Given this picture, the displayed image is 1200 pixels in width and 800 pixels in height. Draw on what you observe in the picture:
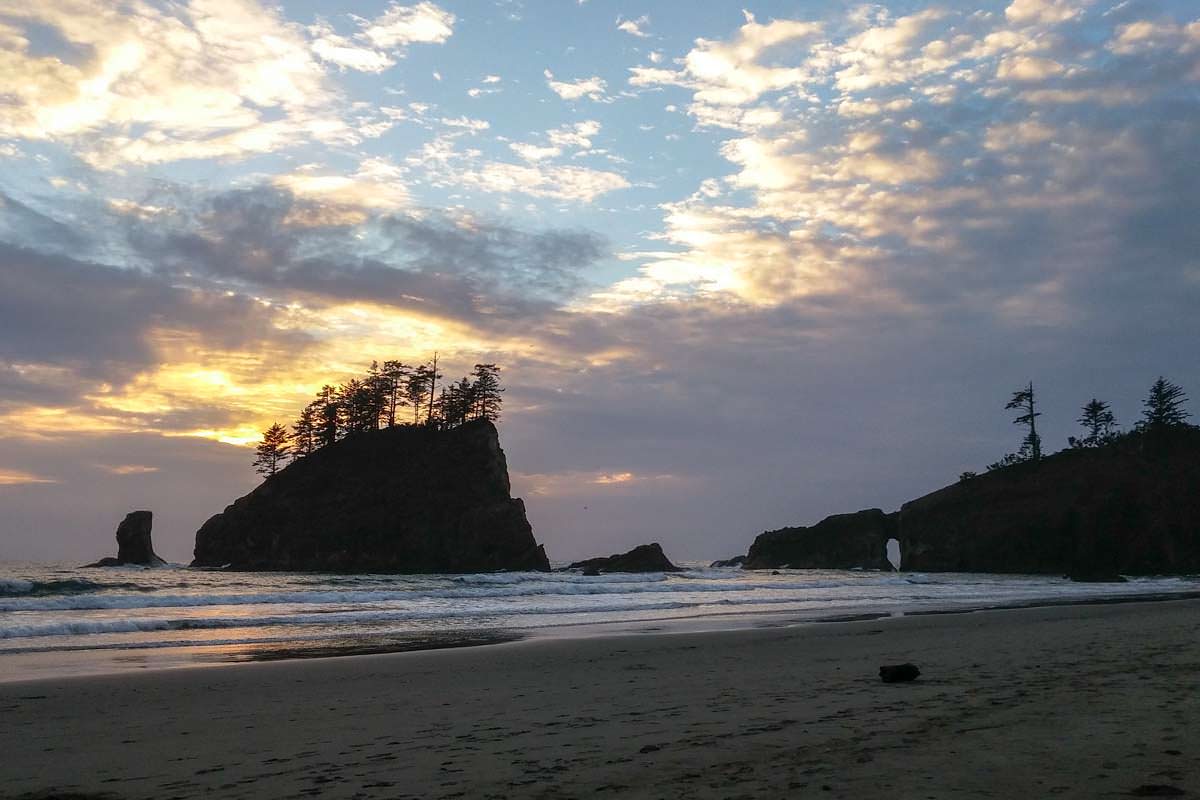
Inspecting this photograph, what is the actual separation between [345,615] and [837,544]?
75088 millimetres

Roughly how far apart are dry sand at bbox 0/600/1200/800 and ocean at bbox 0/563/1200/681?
4417 mm

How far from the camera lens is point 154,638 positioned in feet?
66.4

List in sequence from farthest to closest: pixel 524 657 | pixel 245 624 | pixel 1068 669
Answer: pixel 245 624
pixel 524 657
pixel 1068 669

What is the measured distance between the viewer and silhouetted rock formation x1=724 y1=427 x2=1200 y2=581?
65438mm

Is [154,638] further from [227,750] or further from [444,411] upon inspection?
[444,411]

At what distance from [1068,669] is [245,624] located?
2156 cm

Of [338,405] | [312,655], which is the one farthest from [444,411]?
[312,655]

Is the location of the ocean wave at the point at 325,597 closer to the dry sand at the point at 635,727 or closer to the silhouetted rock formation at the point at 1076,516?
the dry sand at the point at 635,727

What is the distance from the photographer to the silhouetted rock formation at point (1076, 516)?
6544 cm

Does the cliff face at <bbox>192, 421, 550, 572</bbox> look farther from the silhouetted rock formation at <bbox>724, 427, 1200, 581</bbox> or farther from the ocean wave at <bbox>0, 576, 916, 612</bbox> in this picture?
the silhouetted rock formation at <bbox>724, 427, 1200, 581</bbox>

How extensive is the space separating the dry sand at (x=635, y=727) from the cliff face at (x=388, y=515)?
198ft

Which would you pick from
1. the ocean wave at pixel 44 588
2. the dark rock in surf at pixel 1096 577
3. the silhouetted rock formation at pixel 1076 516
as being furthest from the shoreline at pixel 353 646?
the silhouetted rock formation at pixel 1076 516

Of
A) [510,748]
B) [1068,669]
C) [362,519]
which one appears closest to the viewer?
[510,748]

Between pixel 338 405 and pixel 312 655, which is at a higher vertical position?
pixel 338 405
